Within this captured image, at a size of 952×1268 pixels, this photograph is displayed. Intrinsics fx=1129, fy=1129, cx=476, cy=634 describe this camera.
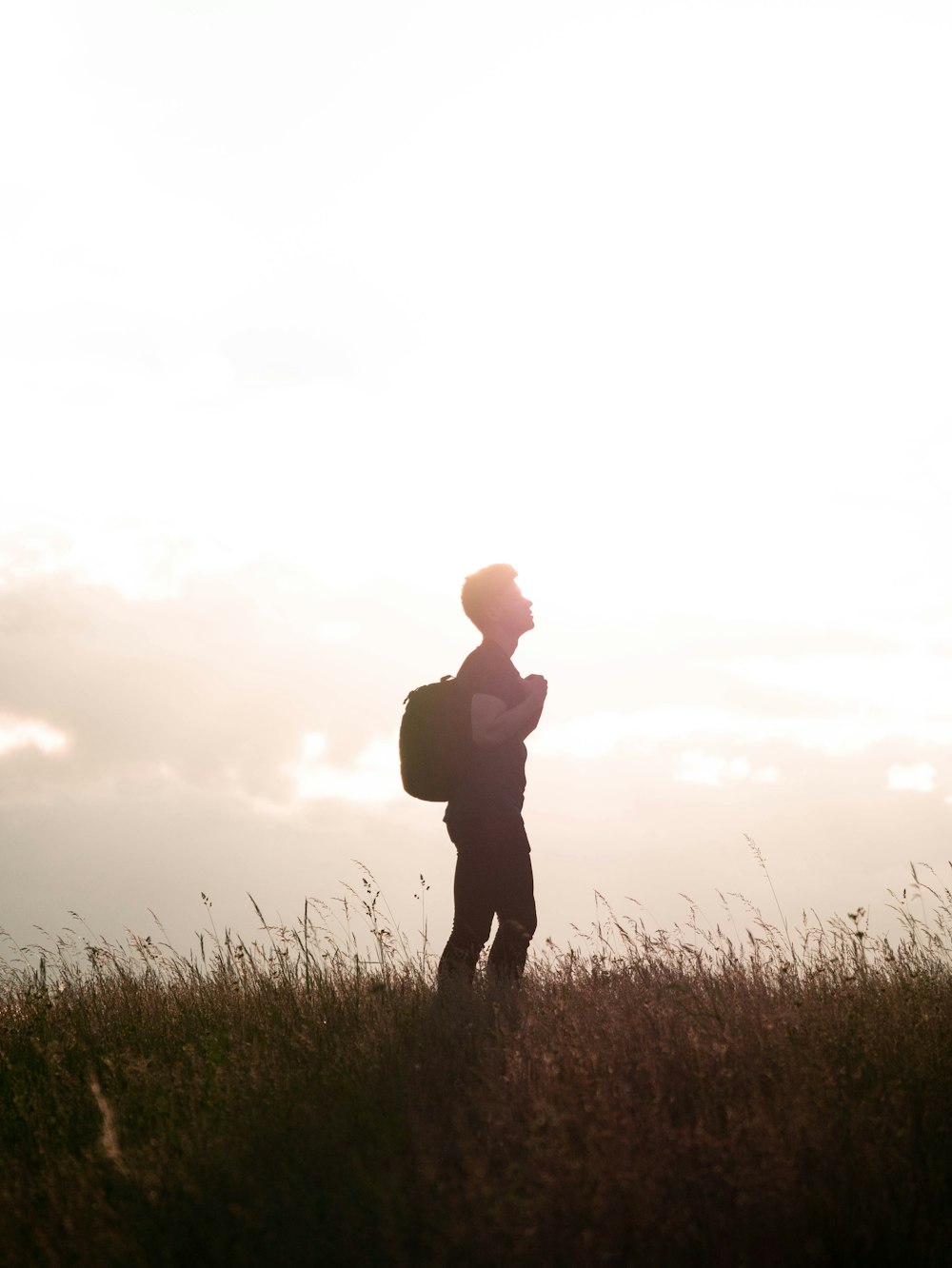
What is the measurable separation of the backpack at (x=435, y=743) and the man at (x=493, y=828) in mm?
60

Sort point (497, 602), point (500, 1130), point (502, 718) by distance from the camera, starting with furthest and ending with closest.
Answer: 1. point (497, 602)
2. point (502, 718)
3. point (500, 1130)

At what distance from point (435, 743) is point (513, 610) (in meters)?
0.91

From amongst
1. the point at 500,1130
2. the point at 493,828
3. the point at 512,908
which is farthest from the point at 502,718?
the point at 500,1130

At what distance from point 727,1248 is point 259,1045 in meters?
3.16

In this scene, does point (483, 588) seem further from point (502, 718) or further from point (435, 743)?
point (435, 743)

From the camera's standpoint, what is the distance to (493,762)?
6.25m

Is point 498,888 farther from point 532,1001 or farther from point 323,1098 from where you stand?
point 323,1098

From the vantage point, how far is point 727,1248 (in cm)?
336

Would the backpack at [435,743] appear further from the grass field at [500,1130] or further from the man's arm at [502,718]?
the grass field at [500,1130]

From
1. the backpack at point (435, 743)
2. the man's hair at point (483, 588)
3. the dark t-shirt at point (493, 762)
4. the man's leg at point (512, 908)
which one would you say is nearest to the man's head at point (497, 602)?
the man's hair at point (483, 588)

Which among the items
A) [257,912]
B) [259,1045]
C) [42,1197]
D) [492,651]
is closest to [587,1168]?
[42,1197]

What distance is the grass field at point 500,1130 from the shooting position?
352 centimetres

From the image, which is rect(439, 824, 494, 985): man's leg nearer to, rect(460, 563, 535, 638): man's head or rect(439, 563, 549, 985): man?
rect(439, 563, 549, 985): man

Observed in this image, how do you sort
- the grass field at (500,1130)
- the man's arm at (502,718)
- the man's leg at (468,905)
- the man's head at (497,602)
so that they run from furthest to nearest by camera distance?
the man's head at (497,602)
the man's leg at (468,905)
the man's arm at (502,718)
the grass field at (500,1130)
